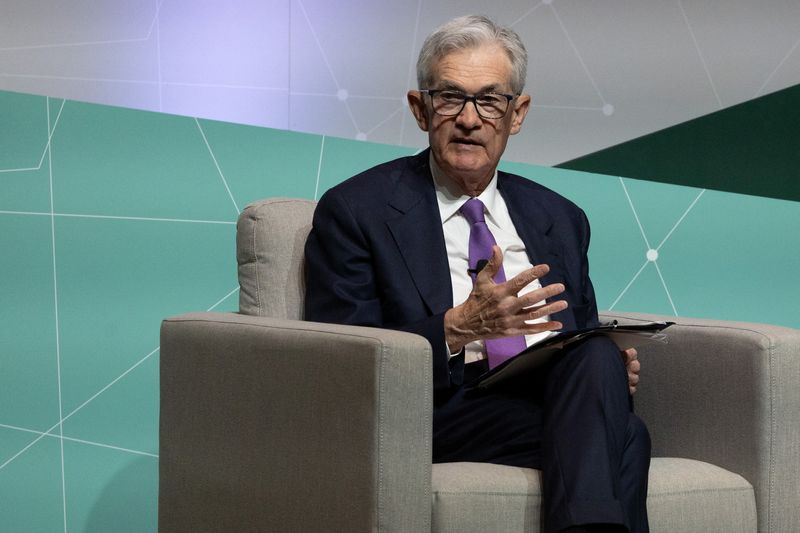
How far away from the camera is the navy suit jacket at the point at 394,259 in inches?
93.6

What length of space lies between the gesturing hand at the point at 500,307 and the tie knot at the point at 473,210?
1.17ft

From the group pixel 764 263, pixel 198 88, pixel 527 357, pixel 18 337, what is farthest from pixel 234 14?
pixel 764 263

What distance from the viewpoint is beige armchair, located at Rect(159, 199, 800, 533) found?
199 cm

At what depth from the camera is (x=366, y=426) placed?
6.52 feet

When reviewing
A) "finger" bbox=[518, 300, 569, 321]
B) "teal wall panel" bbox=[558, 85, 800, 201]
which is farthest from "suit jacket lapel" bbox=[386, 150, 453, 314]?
"teal wall panel" bbox=[558, 85, 800, 201]

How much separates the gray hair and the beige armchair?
0.43 meters

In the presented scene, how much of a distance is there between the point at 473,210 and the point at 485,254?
0.11 metres

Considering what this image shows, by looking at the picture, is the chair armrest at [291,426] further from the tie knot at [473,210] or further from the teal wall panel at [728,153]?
the teal wall panel at [728,153]

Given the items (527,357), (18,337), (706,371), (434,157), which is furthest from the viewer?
(18,337)

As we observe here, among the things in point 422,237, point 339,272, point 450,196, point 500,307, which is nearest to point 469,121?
point 450,196

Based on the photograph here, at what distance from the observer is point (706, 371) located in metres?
2.43

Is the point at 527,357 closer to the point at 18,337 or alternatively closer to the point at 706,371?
the point at 706,371

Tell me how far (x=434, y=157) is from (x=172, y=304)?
3.06 feet

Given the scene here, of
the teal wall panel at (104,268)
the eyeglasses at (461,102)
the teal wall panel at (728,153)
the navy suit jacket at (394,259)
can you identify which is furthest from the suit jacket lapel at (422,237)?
the teal wall panel at (728,153)
